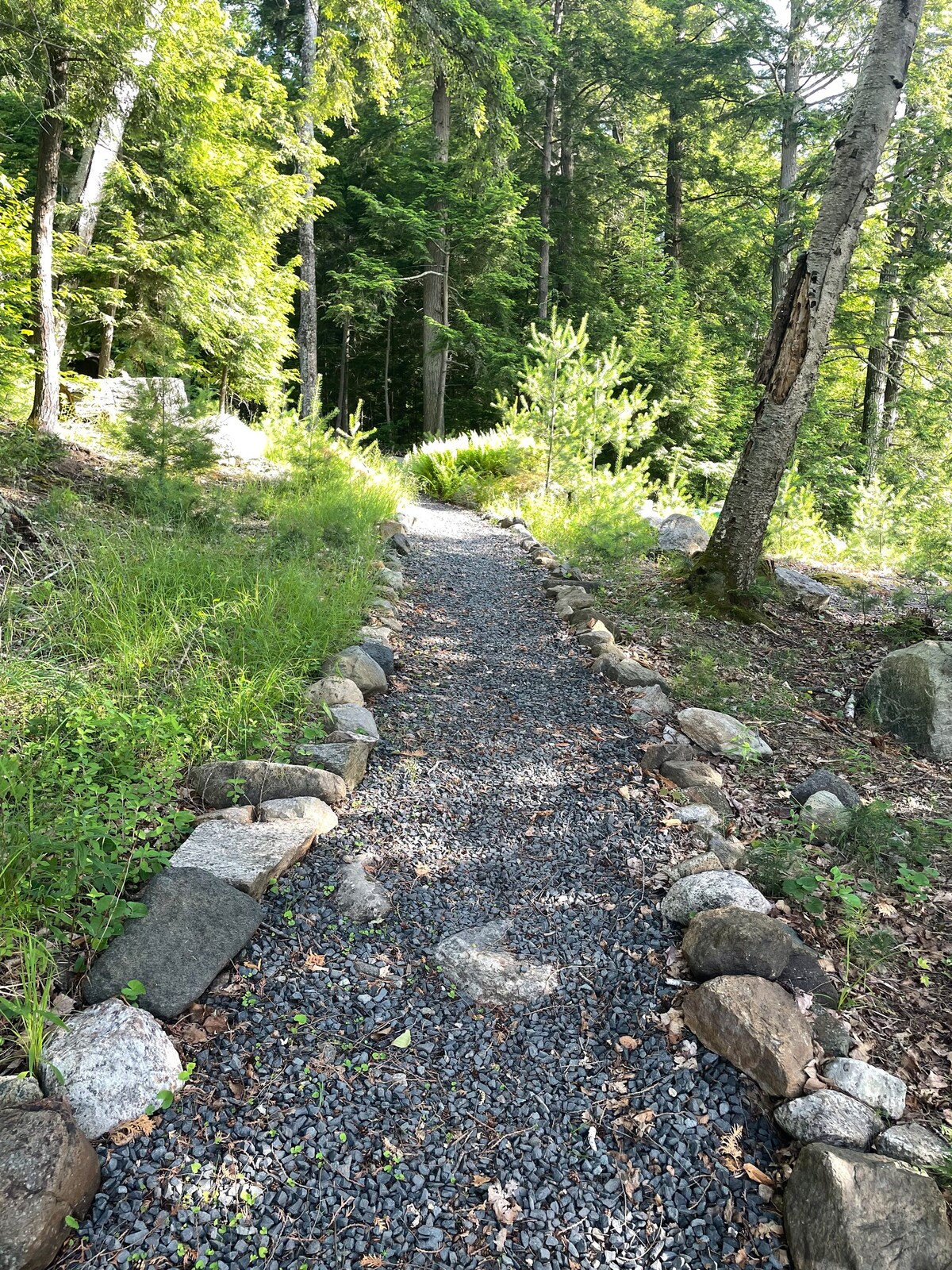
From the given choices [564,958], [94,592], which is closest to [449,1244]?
[564,958]

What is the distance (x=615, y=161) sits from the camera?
1755 cm

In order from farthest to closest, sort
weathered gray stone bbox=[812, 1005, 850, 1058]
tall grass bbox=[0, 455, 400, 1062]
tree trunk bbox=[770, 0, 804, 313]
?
tree trunk bbox=[770, 0, 804, 313]
tall grass bbox=[0, 455, 400, 1062]
weathered gray stone bbox=[812, 1005, 850, 1058]

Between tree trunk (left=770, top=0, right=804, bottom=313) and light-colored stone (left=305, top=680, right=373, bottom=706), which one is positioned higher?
tree trunk (left=770, top=0, right=804, bottom=313)

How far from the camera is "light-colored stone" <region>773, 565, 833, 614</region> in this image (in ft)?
17.7

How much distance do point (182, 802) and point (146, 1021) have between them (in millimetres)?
945

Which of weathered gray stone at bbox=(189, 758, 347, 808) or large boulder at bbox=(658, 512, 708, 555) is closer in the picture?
weathered gray stone at bbox=(189, 758, 347, 808)

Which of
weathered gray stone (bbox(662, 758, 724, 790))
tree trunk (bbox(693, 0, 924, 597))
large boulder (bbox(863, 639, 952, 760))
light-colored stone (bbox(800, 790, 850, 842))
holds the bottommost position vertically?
weathered gray stone (bbox(662, 758, 724, 790))

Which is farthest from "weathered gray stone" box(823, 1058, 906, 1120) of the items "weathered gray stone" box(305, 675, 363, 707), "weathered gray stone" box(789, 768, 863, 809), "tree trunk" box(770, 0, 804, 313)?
"tree trunk" box(770, 0, 804, 313)

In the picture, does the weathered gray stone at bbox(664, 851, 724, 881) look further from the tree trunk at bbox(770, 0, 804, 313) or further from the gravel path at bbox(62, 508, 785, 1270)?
the tree trunk at bbox(770, 0, 804, 313)

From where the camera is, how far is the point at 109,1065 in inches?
61.2

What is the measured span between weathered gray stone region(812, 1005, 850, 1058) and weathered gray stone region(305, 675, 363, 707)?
7.28ft

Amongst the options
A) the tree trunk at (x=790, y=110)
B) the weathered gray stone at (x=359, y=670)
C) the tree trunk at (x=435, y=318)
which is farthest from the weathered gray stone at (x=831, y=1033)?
the tree trunk at (x=435, y=318)

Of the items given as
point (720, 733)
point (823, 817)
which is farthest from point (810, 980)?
point (720, 733)

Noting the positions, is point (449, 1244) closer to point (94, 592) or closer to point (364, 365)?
point (94, 592)
